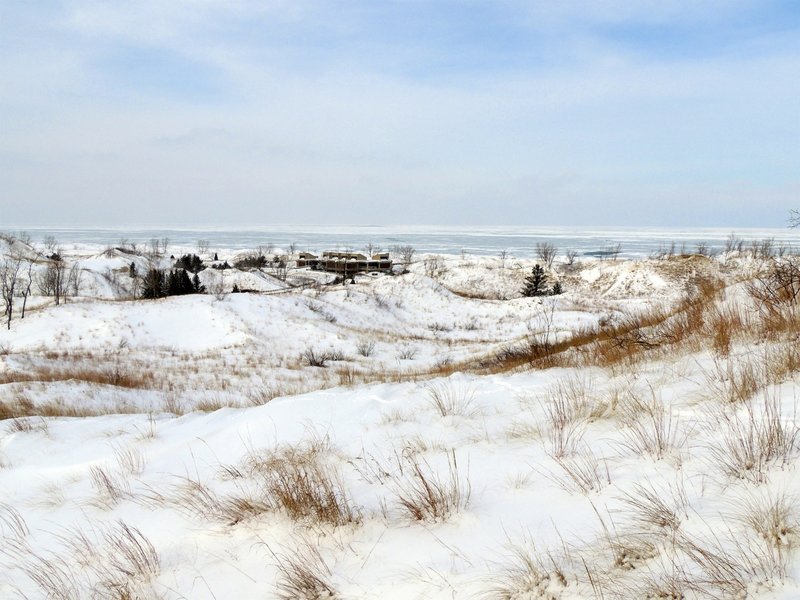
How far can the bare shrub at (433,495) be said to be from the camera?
250 cm

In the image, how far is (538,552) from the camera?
2.05m

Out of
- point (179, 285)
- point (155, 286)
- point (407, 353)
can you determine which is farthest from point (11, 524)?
point (179, 285)

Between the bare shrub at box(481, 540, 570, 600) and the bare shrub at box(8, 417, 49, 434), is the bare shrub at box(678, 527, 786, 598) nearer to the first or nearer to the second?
the bare shrub at box(481, 540, 570, 600)

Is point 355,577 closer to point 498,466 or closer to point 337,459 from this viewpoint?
point 498,466

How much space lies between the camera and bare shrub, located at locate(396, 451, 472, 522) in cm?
250

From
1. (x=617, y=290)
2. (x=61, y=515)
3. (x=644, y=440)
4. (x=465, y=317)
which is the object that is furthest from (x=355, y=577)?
(x=617, y=290)

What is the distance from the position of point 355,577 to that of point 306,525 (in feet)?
1.73

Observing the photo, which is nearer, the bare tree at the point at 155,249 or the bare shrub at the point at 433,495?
the bare shrub at the point at 433,495

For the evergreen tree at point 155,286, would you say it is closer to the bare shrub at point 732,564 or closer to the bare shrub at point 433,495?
the bare shrub at point 433,495

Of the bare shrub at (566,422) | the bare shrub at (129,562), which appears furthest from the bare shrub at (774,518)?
the bare shrub at (129,562)

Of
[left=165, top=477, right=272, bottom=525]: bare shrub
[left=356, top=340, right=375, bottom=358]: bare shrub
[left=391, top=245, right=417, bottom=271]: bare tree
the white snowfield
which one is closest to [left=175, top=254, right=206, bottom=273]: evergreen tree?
[left=391, top=245, right=417, bottom=271]: bare tree

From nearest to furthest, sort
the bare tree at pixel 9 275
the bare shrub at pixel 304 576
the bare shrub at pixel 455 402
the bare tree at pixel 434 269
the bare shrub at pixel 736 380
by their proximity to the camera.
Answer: the bare shrub at pixel 304 576
the bare shrub at pixel 736 380
the bare shrub at pixel 455 402
the bare tree at pixel 9 275
the bare tree at pixel 434 269

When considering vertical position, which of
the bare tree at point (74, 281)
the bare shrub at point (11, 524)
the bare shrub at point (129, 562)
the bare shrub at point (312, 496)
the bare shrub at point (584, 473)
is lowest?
the bare tree at point (74, 281)

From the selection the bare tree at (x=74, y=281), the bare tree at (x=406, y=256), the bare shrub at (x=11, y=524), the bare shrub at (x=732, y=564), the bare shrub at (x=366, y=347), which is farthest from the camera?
the bare tree at (x=406, y=256)
